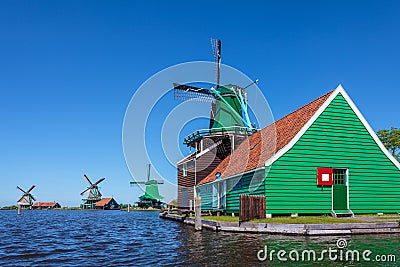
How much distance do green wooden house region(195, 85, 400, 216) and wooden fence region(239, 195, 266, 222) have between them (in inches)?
22.4

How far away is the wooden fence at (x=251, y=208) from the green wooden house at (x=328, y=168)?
569 mm

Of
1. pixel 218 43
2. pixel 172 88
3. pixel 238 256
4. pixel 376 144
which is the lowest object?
pixel 238 256

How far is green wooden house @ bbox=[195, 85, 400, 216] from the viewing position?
63.6ft

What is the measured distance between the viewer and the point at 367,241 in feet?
42.5

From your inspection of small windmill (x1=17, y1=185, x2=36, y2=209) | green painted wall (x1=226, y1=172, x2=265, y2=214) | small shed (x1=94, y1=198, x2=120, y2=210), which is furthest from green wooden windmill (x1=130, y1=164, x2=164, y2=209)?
green painted wall (x1=226, y1=172, x2=265, y2=214)

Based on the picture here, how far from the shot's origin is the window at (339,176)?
20156 mm

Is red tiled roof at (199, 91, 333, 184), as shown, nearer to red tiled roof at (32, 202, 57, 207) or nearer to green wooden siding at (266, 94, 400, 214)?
green wooden siding at (266, 94, 400, 214)

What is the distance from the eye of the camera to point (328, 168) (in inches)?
783

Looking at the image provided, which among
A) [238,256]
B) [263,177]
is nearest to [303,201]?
[263,177]

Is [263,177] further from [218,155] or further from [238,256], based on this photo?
[218,155]

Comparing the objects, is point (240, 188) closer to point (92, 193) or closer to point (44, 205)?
point (92, 193)

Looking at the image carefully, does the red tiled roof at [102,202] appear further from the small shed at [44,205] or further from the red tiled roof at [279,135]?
the red tiled roof at [279,135]

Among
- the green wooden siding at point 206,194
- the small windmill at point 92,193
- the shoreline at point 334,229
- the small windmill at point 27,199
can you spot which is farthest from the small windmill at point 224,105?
the small windmill at point 27,199

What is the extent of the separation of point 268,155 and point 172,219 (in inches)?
703
